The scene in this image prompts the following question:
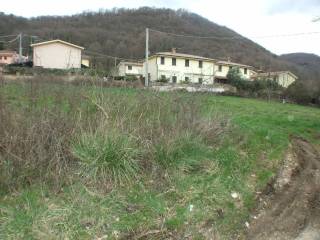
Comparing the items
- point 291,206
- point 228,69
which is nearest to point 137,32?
point 228,69

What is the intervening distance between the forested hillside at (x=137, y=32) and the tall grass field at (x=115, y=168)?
42.0 meters

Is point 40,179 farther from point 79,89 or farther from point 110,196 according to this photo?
point 79,89

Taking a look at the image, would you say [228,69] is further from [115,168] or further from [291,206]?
[115,168]

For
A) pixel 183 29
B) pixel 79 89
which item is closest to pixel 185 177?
pixel 79 89

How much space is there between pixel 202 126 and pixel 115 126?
2.35m

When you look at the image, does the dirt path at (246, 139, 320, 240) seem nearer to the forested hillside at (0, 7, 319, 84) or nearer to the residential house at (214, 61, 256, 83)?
the forested hillside at (0, 7, 319, 84)

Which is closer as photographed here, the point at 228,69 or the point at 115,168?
the point at 115,168

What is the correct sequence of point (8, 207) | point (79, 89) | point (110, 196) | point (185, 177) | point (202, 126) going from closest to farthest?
point (8, 207) → point (110, 196) → point (185, 177) → point (79, 89) → point (202, 126)

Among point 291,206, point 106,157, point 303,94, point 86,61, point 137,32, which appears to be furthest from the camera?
point 137,32

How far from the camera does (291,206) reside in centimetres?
699

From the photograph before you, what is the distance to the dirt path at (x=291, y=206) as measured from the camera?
6.05 m

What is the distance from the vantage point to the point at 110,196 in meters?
6.21

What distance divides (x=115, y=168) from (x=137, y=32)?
5440 cm

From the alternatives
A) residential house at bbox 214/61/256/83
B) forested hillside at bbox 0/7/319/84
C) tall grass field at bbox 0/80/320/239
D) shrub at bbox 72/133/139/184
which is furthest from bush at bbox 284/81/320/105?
shrub at bbox 72/133/139/184
